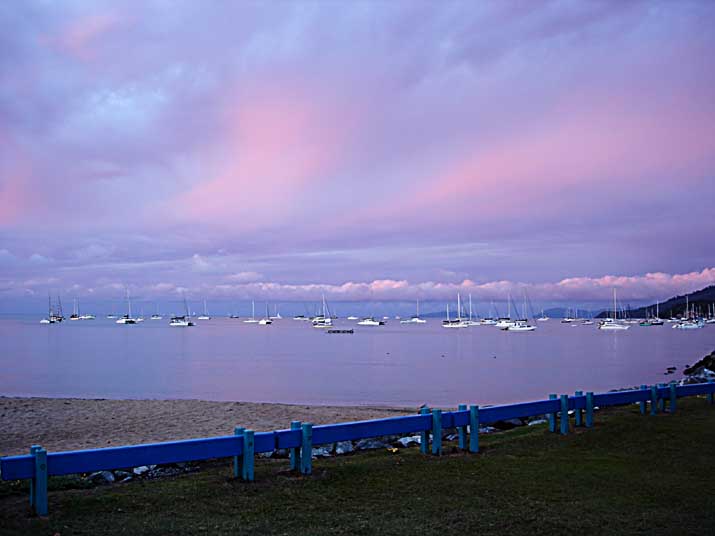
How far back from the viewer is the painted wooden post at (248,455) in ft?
30.5

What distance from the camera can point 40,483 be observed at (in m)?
7.64

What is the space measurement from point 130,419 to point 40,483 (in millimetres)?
17156

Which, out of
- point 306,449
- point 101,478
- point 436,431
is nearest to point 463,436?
point 436,431

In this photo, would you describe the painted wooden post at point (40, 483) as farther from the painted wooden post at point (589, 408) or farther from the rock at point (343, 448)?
the painted wooden post at point (589, 408)

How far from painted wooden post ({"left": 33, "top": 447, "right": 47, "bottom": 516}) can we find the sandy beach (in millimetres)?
11090

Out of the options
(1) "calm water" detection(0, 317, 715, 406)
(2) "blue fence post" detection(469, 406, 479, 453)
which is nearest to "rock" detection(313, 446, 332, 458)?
(2) "blue fence post" detection(469, 406, 479, 453)

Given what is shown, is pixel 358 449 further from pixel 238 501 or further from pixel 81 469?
pixel 81 469

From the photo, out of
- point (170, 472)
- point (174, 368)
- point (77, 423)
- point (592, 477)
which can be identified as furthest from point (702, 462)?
point (174, 368)

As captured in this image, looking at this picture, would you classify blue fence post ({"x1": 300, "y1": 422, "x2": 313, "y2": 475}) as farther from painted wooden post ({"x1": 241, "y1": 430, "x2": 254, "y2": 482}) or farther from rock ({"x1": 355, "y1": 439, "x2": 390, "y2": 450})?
rock ({"x1": 355, "y1": 439, "x2": 390, "y2": 450})

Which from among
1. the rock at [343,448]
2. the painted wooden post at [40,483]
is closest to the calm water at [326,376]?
the rock at [343,448]

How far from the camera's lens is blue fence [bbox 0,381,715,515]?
25.2 feet

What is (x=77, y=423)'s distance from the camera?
23125mm

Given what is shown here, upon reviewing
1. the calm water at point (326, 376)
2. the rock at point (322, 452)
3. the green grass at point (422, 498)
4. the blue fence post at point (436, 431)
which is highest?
the blue fence post at point (436, 431)

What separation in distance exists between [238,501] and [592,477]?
5.16 m
